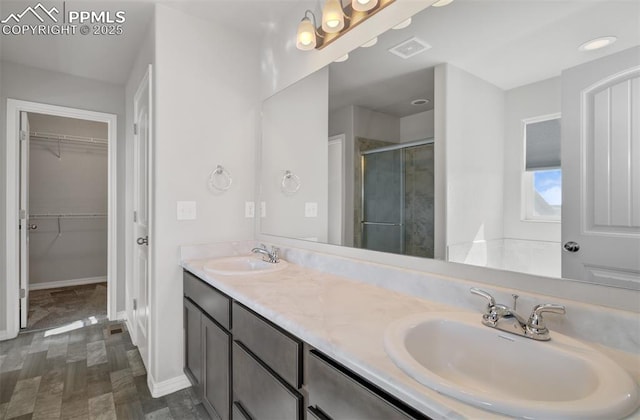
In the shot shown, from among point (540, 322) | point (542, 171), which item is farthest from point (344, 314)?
point (542, 171)

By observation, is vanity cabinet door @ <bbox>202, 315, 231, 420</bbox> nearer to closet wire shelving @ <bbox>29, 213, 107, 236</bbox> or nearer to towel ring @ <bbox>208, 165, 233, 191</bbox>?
towel ring @ <bbox>208, 165, 233, 191</bbox>

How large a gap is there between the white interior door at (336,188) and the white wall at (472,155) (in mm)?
578

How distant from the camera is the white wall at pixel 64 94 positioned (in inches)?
106

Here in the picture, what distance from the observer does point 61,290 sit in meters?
4.14

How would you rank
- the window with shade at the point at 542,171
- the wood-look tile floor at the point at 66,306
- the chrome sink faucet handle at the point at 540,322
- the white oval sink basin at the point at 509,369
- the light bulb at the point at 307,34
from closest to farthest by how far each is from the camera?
the white oval sink basin at the point at 509,369
the chrome sink faucet handle at the point at 540,322
the window with shade at the point at 542,171
the light bulb at the point at 307,34
the wood-look tile floor at the point at 66,306

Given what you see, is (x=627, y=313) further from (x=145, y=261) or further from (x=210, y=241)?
(x=145, y=261)

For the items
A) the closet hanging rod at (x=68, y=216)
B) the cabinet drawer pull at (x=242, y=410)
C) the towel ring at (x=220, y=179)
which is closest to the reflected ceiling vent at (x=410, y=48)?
the towel ring at (x=220, y=179)

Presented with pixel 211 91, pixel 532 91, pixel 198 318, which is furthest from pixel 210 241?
pixel 532 91

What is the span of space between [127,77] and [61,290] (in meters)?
3.00

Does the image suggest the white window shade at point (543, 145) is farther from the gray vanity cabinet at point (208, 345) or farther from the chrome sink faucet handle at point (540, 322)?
the gray vanity cabinet at point (208, 345)

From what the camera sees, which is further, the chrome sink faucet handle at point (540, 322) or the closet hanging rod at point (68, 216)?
the closet hanging rod at point (68, 216)

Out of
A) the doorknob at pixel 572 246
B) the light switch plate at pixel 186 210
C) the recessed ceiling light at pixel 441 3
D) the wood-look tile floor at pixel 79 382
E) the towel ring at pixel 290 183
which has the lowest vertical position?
the wood-look tile floor at pixel 79 382

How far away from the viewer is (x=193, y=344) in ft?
6.09

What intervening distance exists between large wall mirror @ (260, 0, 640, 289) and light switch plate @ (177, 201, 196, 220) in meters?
0.87
